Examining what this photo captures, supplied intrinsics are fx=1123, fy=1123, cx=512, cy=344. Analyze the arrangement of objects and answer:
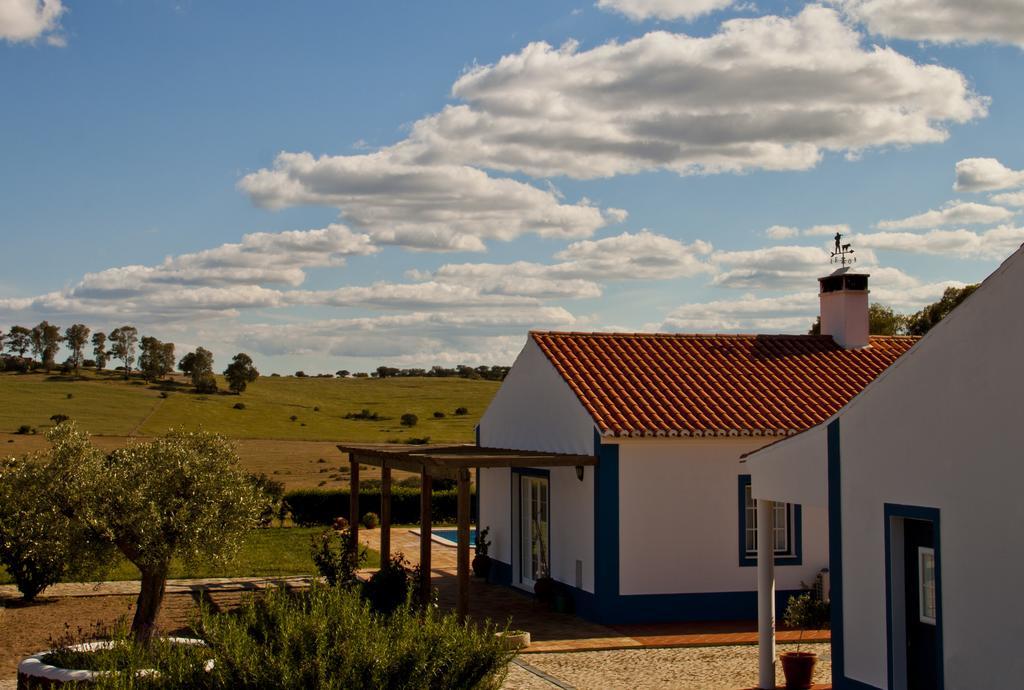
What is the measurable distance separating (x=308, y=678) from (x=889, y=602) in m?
5.97

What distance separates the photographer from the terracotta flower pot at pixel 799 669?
13008mm

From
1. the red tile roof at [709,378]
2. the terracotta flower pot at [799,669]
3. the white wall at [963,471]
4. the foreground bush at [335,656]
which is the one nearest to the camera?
the foreground bush at [335,656]

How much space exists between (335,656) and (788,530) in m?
11.8

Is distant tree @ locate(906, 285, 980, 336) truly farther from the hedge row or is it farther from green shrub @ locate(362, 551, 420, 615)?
green shrub @ locate(362, 551, 420, 615)

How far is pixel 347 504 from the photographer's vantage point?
111ft

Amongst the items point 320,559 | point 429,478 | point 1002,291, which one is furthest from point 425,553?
point 1002,291

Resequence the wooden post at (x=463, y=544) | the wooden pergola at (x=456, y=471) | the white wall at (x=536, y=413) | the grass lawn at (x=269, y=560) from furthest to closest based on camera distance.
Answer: the grass lawn at (x=269, y=560) → the white wall at (x=536, y=413) → the wooden pergola at (x=456, y=471) → the wooden post at (x=463, y=544)

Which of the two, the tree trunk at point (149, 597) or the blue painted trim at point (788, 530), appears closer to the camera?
the tree trunk at point (149, 597)

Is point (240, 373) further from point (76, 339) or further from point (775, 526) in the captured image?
point (775, 526)

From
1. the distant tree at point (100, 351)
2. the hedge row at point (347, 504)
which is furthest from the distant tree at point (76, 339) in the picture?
the hedge row at point (347, 504)

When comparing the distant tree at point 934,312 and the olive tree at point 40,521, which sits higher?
the distant tree at point 934,312

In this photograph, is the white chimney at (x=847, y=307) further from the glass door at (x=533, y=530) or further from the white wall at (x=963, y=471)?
the white wall at (x=963, y=471)

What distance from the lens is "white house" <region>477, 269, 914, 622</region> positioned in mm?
17781

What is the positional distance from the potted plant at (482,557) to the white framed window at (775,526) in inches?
245
